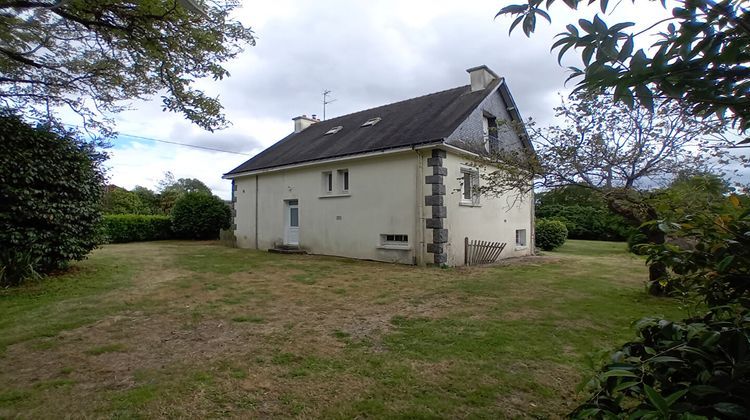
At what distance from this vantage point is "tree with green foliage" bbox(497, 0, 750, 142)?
132 cm

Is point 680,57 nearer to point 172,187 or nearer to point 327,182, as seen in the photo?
point 327,182

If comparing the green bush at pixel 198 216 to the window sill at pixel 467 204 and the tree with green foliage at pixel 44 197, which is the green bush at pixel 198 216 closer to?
the tree with green foliage at pixel 44 197

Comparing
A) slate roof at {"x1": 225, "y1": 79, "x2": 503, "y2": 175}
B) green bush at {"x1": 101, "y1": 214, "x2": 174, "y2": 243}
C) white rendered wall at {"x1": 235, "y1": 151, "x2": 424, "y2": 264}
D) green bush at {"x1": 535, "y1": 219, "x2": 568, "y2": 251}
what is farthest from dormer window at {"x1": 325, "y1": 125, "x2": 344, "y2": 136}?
green bush at {"x1": 101, "y1": 214, "x2": 174, "y2": 243}

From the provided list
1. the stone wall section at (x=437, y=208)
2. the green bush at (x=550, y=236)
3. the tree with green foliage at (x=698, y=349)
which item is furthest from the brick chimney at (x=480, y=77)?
the tree with green foliage at (x=698, y=349)

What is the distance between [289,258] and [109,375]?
9508 millimetres

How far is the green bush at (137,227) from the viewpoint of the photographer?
19578mm

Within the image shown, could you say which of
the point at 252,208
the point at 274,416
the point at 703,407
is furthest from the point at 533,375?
the point at 252,208

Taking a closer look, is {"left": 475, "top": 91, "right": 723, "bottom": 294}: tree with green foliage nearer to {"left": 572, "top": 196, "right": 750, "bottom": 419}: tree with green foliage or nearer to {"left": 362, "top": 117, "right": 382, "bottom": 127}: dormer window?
{"left": 572, "top": 196, "right": 750, "bottom": 419}: tree with green foliage

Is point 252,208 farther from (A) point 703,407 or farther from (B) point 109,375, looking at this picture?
(A) point 703,407

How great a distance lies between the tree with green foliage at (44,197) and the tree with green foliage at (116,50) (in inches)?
40.6

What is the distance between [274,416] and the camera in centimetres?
280

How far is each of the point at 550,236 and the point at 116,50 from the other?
17.5 meters

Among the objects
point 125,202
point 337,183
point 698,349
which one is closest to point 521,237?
point 337,183

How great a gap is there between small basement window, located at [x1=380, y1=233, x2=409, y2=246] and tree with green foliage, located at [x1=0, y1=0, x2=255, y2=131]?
20.2 ft
